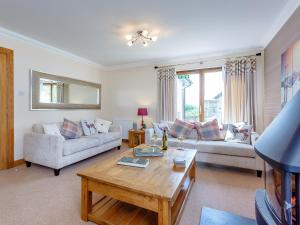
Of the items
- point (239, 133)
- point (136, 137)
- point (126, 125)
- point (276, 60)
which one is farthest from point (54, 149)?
point (276, 60)

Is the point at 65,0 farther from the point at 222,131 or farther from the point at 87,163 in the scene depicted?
the point at 222,131

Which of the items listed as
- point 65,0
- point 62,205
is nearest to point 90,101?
point 65,0

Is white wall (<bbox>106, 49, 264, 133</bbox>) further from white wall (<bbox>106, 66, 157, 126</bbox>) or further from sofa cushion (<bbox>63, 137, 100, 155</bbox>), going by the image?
sofa cushion (<bbox>63, 137, 100, 155</bbox>)

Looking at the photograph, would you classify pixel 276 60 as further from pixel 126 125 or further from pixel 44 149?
pixel 44 149

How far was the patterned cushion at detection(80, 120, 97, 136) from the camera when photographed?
11.7ft

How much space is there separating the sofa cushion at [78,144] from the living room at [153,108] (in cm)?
2

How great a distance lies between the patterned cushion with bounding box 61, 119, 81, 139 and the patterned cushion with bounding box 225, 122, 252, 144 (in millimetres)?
3007

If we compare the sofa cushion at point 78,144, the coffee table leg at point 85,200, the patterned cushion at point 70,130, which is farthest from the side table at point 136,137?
the coffee table leg at point 85,200

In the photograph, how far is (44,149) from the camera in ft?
8.56

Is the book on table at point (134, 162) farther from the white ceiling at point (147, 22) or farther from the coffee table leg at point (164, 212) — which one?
the white ceiling at point (147, 22)

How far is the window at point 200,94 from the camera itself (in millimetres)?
3941

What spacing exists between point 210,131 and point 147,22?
228 cm

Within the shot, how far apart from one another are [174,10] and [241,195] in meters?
2.55

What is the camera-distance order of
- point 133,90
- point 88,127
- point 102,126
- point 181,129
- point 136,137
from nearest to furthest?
point 181,129 < point 88,127 < point 102,126 < point 136,137 < point 133,90
